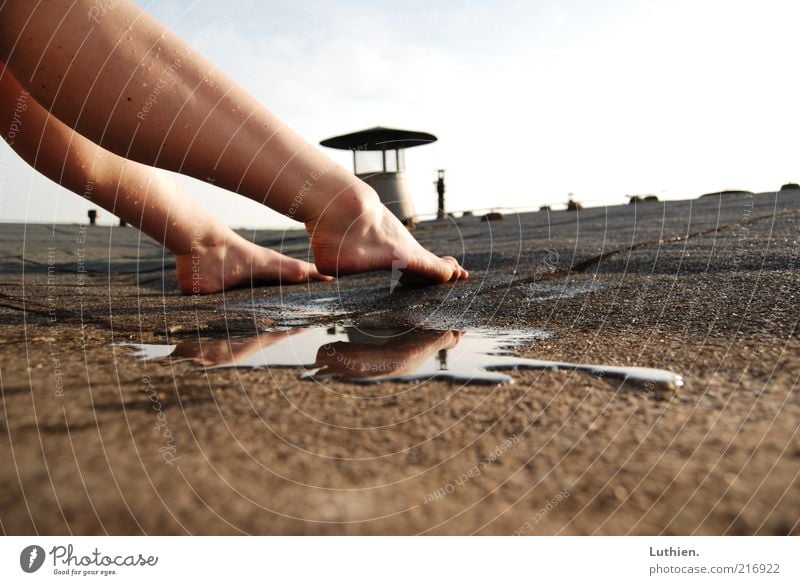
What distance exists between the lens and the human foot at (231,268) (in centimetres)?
161

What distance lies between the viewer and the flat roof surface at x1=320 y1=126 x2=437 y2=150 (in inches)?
209

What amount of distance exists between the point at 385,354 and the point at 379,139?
5.23m

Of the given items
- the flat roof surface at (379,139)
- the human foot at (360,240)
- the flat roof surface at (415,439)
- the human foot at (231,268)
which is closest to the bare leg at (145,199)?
the human foot at (231,268)

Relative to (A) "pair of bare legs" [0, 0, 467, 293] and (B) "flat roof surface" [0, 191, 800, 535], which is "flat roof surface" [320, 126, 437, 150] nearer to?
(A) "pair of bare legs" [0, 0, 467, 293]

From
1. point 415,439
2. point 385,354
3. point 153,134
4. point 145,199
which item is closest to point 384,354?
point 385,354

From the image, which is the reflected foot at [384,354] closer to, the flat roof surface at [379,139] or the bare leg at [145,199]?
the bare leg at [145,199]

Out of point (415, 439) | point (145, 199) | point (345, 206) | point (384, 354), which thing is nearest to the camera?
point (415, 439)

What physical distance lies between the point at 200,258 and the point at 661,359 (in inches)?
52.0

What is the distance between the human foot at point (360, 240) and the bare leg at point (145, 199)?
17.1 inches

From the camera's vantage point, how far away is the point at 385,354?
741mm

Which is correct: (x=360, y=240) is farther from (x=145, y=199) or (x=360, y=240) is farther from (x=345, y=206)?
(x=145, y=199)

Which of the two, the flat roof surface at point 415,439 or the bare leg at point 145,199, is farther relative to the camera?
the bare leg at point 145,199
